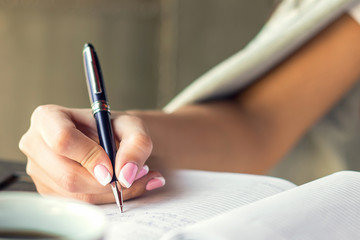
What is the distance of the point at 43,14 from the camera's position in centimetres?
182

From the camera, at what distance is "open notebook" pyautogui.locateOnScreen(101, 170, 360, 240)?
267 mm

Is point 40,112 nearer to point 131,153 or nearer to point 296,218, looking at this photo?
point 131,153

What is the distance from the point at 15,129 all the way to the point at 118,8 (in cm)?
61

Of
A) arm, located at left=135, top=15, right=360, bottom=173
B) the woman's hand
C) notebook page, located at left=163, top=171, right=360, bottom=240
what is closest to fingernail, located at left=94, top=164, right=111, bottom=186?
the woman's hand

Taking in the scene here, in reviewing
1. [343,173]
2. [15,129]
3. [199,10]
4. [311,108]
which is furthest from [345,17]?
[15,129]

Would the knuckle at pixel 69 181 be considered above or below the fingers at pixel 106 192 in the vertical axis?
above

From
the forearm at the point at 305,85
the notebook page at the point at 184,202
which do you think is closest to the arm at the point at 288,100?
the forearm at the point at 305,85

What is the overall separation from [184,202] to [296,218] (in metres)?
0.10

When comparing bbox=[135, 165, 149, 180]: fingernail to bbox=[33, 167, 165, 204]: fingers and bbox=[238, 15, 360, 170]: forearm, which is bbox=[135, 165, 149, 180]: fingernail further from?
bbox=[238, 15, 360, 170]: forearm

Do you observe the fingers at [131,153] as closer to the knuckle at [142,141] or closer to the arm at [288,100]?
the knuckle at [142,141]

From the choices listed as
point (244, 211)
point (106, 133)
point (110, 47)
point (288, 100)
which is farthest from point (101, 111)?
point (110, 47)

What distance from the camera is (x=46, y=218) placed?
0.20m

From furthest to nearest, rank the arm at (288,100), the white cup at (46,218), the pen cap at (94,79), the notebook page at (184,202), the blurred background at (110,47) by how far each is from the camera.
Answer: the blurred background at (110,47) < the arm at (288,100) < the pen cap at (94,79) < the notebook page at (184,202) < the white cup at (46,218)

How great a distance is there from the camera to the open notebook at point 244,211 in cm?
27
